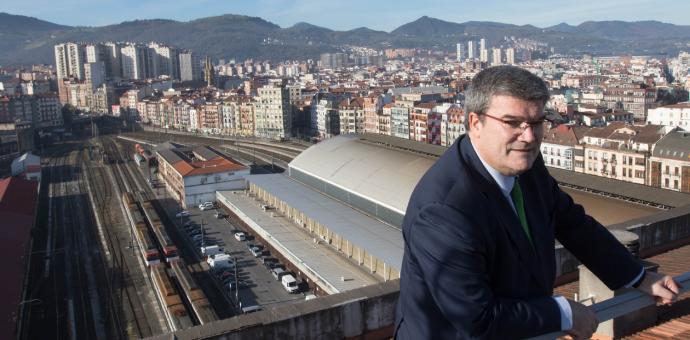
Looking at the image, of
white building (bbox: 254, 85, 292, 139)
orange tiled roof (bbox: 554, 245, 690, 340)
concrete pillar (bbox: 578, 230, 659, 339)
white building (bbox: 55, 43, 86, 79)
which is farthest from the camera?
white building (bbox: 55, 43, 86, 79)

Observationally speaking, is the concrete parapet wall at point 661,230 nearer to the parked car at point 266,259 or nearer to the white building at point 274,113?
the parked car at point 266,259

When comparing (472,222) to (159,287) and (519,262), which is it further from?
(159,287)

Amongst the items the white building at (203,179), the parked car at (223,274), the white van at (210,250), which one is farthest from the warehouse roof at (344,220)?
the parked car at (223,274)


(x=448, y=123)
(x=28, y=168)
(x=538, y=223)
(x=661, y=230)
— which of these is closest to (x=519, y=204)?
(x=538, y=223)

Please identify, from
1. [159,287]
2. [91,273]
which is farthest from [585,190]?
[91,273]

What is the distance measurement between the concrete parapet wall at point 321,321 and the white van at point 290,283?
10332 millimetres

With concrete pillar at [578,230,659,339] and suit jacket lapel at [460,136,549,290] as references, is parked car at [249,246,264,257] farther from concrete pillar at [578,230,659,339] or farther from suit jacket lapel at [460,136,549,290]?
suit jacket lapel at [460,136,549,290]

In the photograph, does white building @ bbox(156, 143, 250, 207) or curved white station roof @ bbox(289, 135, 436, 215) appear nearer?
curved white station roof @ bbox(289, 135, 436, 215)

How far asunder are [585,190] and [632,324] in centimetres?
990

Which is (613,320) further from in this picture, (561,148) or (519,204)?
(561,148)

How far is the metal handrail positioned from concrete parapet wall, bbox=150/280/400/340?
942 mm

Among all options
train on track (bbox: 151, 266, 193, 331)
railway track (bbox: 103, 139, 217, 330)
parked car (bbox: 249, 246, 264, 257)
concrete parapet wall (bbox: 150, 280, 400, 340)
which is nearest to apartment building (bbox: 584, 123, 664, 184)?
parked car (bbox: 249, 246, 264, 257)

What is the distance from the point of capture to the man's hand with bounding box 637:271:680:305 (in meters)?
1.17

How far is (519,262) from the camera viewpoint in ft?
3.38
